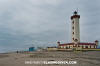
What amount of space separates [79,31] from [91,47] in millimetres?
8738

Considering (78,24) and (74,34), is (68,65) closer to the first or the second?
(74,34)

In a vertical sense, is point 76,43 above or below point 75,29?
below

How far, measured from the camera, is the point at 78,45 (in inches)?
1314

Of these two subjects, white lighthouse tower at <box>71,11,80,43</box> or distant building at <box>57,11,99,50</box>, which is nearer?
distant building at <box>57,11,99,50</box>

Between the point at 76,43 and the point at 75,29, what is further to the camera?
the point at 75,29

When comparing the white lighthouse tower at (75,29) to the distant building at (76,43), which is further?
the white lighthouse tower at (75,29)

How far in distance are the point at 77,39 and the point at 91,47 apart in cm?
639

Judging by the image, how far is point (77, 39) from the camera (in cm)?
3741

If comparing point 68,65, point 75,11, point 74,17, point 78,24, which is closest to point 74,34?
point 78,24

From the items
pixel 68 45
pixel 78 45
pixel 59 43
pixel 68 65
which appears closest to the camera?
pixel 68 65

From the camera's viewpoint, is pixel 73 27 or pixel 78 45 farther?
pixel 73 27

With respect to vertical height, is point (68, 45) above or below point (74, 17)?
below

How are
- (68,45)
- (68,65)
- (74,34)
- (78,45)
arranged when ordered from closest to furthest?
(68,65) < (78,45) < (68,45) < (74,34)

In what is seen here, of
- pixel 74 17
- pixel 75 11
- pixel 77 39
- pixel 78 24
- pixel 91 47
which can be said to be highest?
pixel 75 11
